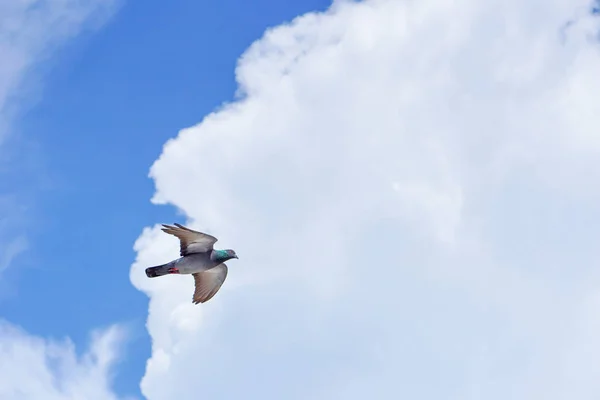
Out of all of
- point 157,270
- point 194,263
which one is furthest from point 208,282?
point 157,270

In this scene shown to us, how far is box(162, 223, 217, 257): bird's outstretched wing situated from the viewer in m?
73.6

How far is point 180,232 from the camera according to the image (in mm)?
74312

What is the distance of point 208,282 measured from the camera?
261 feet

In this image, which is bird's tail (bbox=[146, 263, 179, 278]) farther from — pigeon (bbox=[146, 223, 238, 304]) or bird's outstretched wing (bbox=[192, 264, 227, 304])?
bird's outstretched wing (bbox=[192, 264, 227, 304])

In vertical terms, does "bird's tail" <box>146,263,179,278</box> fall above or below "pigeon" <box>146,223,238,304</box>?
below

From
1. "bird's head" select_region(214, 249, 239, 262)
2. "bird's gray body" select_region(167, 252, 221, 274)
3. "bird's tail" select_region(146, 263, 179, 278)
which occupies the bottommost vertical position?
"bird's tail" select_region(146, 263, 179, 278)

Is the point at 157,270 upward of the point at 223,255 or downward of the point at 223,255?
downward

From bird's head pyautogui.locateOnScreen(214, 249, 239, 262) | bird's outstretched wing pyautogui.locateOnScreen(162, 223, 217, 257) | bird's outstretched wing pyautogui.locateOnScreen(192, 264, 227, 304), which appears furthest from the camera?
bird's outstretched wing pyautogui.locateOnScreen(192, 264, 227, 304)

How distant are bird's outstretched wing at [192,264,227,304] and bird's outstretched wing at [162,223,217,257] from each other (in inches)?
123

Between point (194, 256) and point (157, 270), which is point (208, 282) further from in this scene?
point (157, 270)

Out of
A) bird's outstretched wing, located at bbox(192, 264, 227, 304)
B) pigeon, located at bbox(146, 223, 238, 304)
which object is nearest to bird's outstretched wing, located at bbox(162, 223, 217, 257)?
pigeon, located at bbox(146, 223, 238, 304)

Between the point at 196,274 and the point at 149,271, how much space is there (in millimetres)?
5018

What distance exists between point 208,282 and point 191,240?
19.0 ft

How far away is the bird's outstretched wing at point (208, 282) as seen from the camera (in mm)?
79000
